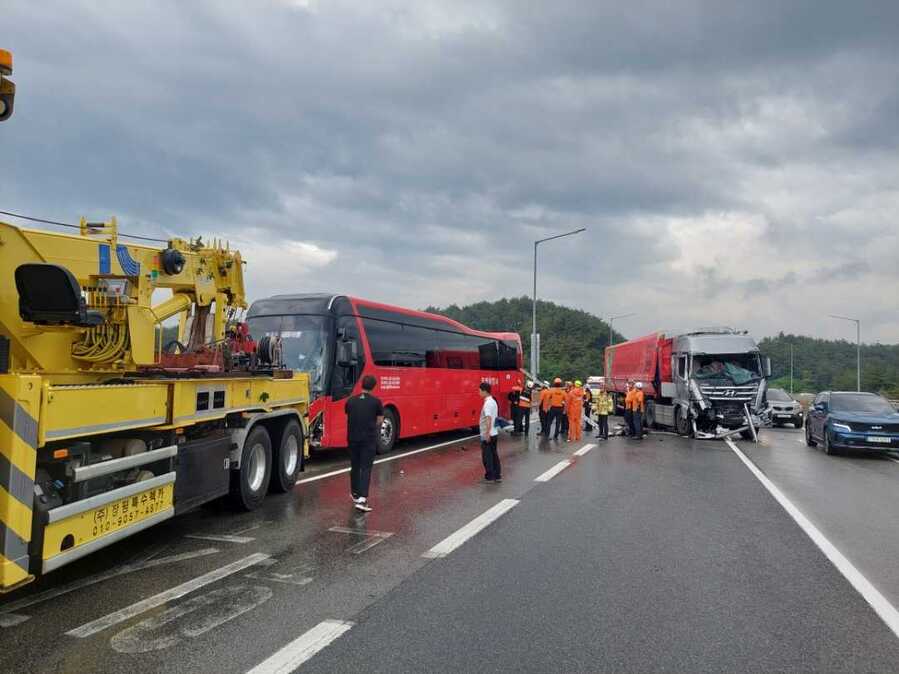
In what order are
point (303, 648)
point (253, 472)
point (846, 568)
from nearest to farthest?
1. point (303, 648)
2. point (846, 568)
3. point (253, 472)

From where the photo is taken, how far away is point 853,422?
1538 centimetres

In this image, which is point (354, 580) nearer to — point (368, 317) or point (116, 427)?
point (116, 427)

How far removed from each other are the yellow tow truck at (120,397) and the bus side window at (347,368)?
2.93 m

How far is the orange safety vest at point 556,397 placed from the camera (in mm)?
18969

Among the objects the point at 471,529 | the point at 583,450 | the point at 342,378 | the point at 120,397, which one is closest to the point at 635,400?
the point at 583,450

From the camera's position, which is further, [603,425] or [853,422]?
[603,425]

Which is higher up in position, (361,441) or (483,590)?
(361,441)

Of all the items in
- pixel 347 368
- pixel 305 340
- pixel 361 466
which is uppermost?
pixel 305 340

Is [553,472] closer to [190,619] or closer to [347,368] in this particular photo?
[347,368]

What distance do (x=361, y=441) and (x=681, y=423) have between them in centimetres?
1512

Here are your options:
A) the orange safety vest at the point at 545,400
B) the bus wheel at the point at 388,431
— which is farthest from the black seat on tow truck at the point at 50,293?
the orange safety vest at the point at 545,400

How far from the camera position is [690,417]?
20000 mm

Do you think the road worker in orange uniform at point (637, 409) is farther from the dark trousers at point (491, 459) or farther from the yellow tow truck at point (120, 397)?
the yellow tow truck at point (120, 397)

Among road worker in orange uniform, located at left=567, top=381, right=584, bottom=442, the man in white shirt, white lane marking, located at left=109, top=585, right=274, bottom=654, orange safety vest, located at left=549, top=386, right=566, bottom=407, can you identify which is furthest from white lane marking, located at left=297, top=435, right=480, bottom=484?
white lane marking, located at left=109, top=585, right=274, bottom=654
